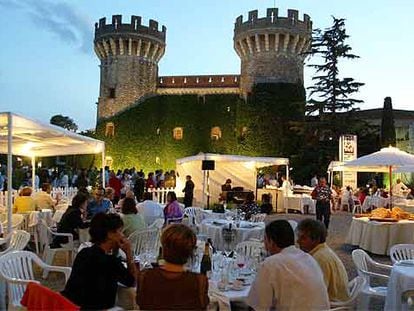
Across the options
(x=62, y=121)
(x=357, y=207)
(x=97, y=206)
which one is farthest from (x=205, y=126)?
(x=62, y=121)

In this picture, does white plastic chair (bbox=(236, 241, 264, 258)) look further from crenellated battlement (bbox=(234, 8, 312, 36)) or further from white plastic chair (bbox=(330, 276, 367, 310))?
crenellated battlement (bbox=(234, 8, 312, 36))

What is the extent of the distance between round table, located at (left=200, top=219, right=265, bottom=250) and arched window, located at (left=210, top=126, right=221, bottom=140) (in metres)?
20.8

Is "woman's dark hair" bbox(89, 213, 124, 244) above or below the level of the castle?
below

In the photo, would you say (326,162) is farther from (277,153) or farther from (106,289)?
(106,289)

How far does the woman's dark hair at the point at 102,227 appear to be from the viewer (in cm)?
333

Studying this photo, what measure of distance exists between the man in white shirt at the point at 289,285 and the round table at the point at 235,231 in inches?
189

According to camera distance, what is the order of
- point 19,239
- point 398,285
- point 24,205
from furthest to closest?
1. point 24,205
2. point 19,239
3. point 398,285

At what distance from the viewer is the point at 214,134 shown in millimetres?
29547

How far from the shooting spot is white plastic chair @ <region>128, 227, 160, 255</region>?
6355 mm

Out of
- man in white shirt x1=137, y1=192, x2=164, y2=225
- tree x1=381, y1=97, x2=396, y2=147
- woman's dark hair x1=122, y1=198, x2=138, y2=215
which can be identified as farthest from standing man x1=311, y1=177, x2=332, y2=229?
tree x1=381, y1=97, x2=396, y2=147

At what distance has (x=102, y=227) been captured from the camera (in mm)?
3355

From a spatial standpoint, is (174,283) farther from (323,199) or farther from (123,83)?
(123,83)

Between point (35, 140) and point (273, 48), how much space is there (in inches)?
822

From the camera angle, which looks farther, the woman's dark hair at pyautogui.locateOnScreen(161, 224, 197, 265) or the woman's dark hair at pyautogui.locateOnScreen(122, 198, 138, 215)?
the woman's dark hair at pyautogui.locateOnScreen(122, 198, 138, 215)
